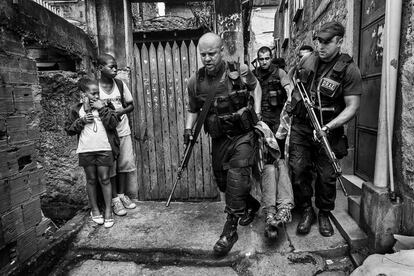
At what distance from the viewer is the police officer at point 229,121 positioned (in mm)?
2801

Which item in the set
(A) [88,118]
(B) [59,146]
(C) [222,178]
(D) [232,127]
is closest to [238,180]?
(C) [222,178]

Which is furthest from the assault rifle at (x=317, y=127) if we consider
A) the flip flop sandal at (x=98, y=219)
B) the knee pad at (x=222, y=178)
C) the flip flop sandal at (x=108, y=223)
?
the flip flop sandal at (x=98, y=219)

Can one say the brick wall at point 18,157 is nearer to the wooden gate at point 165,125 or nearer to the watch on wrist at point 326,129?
the wooden gate at point 165,125

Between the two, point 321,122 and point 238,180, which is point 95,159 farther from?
point 321,122

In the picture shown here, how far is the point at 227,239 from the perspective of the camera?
2822 mm

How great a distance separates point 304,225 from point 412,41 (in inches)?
73.9

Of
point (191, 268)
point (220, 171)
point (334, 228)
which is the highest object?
point (220, 171)

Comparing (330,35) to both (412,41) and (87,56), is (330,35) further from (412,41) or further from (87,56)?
(87,56)

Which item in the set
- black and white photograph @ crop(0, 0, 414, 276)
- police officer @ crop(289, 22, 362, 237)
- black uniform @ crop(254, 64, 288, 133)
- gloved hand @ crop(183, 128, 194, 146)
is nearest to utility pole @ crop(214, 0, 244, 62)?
black and white photograph @ crop(0, 0, 414, 276)

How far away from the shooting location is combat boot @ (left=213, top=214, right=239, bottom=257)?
109 inches

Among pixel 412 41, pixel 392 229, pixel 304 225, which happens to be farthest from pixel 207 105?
pixel 392 229

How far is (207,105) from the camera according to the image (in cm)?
299

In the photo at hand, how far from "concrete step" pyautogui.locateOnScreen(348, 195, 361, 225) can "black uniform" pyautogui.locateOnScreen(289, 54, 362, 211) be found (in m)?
0.26

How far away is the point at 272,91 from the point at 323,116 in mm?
1453
